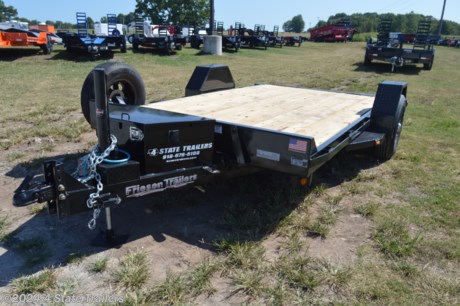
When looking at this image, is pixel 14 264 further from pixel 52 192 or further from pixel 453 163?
pixel 453 163

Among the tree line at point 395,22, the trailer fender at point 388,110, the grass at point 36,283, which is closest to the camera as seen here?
the grass at point 36,283

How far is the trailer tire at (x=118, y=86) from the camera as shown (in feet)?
12.2

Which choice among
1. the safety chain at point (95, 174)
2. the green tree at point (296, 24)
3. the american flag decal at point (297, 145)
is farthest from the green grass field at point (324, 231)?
the green tree at point (296, 24)

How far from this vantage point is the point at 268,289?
2.36 meters

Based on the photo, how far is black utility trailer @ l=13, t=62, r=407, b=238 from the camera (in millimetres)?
2338

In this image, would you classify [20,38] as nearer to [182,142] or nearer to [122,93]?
[122,93]

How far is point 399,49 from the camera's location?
1366 centimetres

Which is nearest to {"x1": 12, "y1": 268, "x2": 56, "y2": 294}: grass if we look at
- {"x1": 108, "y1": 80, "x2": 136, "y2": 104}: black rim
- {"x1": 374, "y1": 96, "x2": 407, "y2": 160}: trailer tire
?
{"x1": 108, "y1": 80, "x2": 136, "y2": 104}: black rim

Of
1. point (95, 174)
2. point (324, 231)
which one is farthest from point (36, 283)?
point (324, 231)

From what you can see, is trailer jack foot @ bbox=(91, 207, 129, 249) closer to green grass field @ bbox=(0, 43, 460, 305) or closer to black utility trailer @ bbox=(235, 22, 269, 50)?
green grass field @ bbox=(0, 43, 460, 305)

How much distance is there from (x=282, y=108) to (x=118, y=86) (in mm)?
A: 1704

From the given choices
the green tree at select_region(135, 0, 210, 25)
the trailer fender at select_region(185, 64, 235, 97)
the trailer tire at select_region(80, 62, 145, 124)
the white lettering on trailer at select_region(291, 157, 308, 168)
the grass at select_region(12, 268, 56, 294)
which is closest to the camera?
the grass at select_region(12, 268, 56, 294)

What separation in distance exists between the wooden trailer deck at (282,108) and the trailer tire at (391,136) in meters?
0.31

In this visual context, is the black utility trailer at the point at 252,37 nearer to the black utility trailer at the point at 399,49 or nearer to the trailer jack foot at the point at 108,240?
the black utility trailer at the point at 399,49
